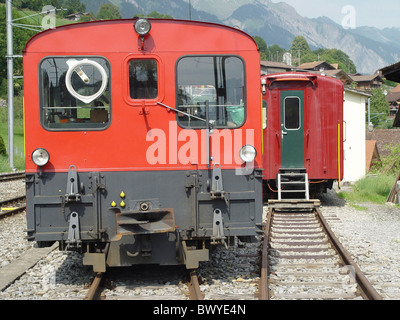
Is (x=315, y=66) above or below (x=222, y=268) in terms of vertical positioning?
above

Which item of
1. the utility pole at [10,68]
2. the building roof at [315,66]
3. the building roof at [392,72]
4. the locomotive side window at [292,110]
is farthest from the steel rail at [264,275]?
the building roof at [315,66]

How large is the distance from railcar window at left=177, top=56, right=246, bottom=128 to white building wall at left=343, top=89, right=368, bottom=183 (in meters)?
13.9

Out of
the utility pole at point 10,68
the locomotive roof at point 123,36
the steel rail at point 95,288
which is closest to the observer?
the steel rail at point 95,288

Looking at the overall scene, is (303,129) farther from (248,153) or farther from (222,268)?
(248,153)

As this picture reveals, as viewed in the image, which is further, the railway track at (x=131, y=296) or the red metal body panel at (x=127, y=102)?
the red metal body panel at (x=127, y=102)

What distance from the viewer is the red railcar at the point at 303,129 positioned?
1337cm

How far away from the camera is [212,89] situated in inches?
241

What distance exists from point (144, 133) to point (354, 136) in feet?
49.4

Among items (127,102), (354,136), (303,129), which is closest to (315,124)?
(303,129)

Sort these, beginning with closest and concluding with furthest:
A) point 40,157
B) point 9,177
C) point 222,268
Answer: point 40,157
point 222,268
point 9,177

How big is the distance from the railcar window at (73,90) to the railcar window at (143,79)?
0.28 m

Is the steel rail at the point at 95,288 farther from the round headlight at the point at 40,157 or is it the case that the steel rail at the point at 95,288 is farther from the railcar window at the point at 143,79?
the railcar window at the point at 143,79

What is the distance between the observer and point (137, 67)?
240 inches

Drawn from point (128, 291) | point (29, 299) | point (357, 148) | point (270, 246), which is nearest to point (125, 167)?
point (128, 291)
